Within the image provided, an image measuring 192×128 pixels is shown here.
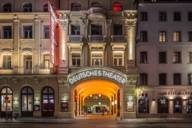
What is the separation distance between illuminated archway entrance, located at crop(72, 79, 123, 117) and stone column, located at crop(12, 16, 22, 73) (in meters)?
9.29

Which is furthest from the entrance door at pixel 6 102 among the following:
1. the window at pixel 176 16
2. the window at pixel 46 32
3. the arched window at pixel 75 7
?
the window at pixel 176 16

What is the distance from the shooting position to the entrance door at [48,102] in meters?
86.5

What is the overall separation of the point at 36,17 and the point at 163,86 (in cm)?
2404

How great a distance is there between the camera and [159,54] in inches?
3794

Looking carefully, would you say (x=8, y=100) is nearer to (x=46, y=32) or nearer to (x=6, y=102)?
(x=6, y=102)

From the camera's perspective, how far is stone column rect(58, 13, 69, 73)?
3386 inches

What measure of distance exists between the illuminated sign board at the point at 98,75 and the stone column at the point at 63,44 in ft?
6.19

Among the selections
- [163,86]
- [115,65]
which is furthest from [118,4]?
[163,86]

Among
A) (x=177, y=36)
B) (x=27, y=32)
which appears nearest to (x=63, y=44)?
(x=27, y=32)

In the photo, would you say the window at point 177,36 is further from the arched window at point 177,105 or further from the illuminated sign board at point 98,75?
the illuminated sign board at point 98,75

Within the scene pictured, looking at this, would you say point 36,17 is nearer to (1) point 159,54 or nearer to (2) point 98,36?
(2) point 98,36

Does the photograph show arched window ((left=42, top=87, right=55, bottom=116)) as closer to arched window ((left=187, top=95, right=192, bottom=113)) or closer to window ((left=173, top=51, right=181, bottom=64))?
window ((left=173, top=51, right=181, bottom=64))

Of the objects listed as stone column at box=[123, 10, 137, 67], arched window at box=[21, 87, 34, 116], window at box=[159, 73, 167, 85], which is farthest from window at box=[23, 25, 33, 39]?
window at box=[159, 73, 167, 85]

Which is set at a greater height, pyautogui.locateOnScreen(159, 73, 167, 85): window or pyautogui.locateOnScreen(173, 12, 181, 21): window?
pyautogui.locateOnScreen(173, 12, 181, 21): window
